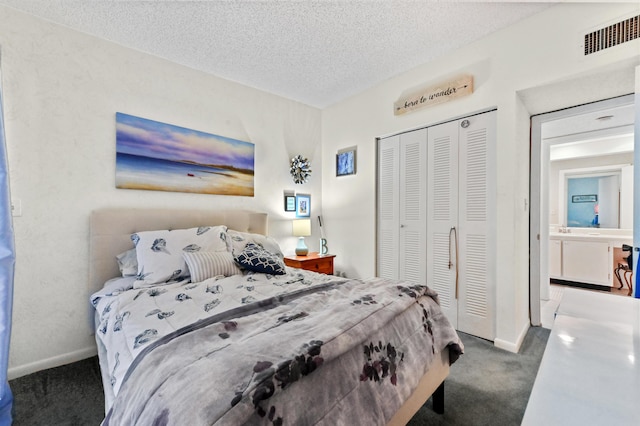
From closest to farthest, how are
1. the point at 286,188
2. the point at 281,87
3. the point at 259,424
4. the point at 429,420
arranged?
1. the point at 259,424
2. the point at 429,420
3. the point at 281,87
4. the point at 286,188

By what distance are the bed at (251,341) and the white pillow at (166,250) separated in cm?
1

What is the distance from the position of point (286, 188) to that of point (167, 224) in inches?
57.8

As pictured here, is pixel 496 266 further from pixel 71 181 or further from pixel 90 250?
pixel 71 181

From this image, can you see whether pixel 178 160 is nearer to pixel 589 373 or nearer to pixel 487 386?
pixel 589 373

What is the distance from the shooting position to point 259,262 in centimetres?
224

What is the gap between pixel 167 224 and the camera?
2.50 meters

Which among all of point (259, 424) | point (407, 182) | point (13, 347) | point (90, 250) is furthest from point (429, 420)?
point (13, 347)

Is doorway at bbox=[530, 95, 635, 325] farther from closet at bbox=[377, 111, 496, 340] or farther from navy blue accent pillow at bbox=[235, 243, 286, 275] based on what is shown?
navy blue accent pillow at bbox=[235, 243, 286, 275]

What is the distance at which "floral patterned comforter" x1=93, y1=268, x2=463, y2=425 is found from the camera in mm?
757

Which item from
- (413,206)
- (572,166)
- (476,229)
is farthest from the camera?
(572,166)

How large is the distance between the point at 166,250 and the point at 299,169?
1.91 meters

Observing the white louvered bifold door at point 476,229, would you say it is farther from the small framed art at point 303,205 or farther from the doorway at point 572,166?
the small framed art at point 303,205

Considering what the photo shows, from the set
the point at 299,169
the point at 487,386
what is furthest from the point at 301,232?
the point at 487,386

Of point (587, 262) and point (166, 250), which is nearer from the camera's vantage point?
point (166, 250)
